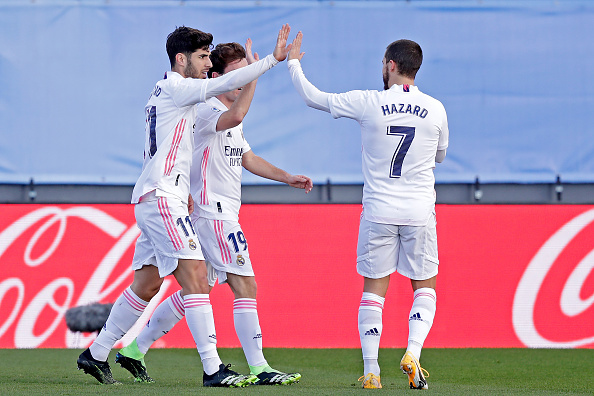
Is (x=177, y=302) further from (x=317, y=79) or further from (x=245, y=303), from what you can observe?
(x=317, y=79)

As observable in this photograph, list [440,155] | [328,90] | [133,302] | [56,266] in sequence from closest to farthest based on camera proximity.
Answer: [440,155] < [133,302] < [56,266] < [328,90]

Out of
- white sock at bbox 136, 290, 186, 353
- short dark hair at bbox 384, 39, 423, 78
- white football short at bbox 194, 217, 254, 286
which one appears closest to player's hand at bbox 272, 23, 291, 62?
short dark hair at bbox 384, 39, 423, 78

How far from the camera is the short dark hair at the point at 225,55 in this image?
564 centimetres

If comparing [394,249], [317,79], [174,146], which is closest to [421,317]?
Answer: [394,249]

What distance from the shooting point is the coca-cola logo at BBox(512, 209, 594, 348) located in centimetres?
837

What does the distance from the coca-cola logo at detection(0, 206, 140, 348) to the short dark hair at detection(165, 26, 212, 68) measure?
3.57 m

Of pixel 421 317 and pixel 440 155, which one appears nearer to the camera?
pixel 421 317

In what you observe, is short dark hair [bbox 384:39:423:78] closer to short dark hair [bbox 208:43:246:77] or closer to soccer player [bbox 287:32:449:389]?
soccer player [bbox 287:32:449:389]

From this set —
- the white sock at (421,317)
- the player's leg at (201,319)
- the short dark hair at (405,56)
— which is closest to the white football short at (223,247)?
the player's leg at (201,319)

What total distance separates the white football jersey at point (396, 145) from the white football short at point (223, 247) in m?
0.84

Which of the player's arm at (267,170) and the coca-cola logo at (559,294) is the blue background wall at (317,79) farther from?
the player's arm at (267,170)

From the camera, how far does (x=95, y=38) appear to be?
968 centimetres

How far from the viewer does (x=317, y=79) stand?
9.80m

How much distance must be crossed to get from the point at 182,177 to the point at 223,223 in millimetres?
477
